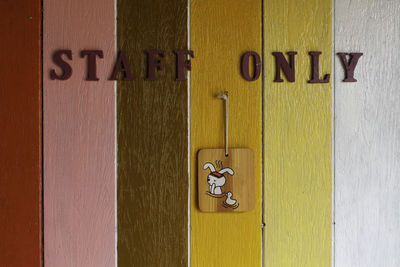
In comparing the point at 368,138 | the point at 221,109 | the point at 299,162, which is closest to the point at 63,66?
the point at 221,109

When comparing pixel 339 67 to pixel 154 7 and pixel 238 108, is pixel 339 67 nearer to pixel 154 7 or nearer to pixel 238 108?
pixel 238 108

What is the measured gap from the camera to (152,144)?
607 millimetres

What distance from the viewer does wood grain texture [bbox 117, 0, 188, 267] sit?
604 mm

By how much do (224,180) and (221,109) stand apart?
15 cm

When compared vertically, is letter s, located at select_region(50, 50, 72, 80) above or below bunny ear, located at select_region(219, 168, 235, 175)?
above

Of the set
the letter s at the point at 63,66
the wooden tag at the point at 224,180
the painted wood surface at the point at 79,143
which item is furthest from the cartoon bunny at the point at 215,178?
the letter s at the point at 63,66

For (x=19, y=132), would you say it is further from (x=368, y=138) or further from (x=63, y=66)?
(x=368, y=138)

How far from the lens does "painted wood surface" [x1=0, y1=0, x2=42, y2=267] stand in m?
0.60

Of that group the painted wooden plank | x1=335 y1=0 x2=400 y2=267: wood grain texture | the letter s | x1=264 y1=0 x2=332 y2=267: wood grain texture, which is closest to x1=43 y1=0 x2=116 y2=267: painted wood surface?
the letter s

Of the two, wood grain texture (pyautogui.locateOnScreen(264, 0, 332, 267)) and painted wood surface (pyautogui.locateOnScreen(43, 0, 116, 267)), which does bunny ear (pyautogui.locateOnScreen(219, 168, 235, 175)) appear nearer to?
wood grain texture (pyautogui.locateOnScreen(264, 0, 332, 267))

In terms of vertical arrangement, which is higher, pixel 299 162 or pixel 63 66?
pixel 63 66

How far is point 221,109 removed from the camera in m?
0.61

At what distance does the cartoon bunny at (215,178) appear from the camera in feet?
1.98

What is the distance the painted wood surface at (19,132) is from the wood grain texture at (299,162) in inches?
18.9
